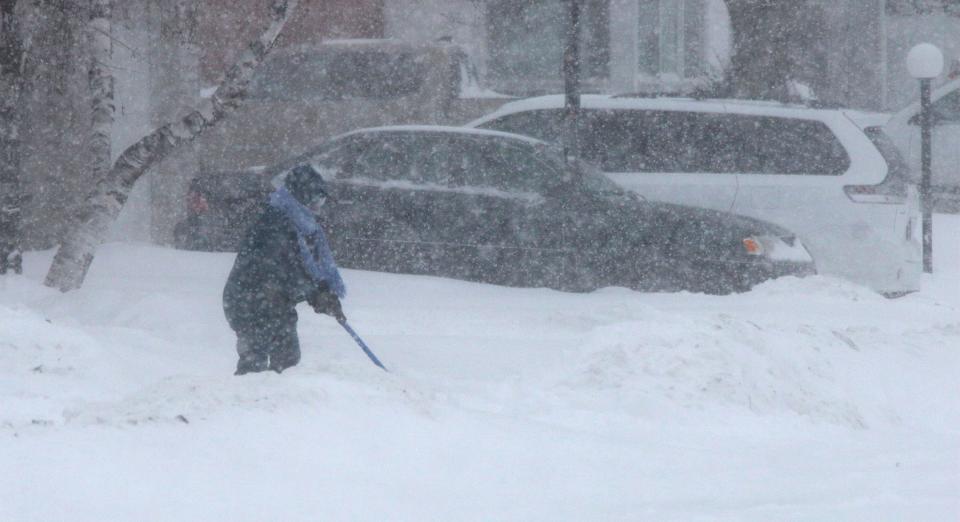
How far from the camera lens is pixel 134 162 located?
8.62 meters

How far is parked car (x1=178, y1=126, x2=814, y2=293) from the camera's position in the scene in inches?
360

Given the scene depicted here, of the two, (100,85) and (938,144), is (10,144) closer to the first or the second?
(100,85)

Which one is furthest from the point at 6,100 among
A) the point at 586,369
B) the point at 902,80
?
the point at 902,80

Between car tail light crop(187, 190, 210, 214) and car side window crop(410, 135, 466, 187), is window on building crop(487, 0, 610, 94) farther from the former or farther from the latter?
car tail light crop(187, 190, 210, 214)

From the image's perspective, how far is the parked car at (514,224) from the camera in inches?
360

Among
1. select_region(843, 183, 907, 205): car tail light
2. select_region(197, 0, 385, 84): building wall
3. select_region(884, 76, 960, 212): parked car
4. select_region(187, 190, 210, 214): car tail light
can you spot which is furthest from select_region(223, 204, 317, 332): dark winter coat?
select_region(197, 0, 385, 84): building wall

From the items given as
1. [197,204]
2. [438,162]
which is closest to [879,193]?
[438,162]

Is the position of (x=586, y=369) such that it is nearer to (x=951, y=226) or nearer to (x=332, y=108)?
(x=332, y=108)

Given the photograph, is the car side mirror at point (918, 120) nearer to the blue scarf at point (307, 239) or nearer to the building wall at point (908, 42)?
the building wall at point (908, 42)

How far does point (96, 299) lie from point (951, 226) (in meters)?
10.4

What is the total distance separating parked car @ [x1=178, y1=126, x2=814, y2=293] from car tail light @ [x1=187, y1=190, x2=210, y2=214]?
583mm

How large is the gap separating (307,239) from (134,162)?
2972 mm

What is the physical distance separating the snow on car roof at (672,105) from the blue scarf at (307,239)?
15.8ft

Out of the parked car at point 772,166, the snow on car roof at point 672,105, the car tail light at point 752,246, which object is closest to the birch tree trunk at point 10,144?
the snow on car roof at point 672,105
